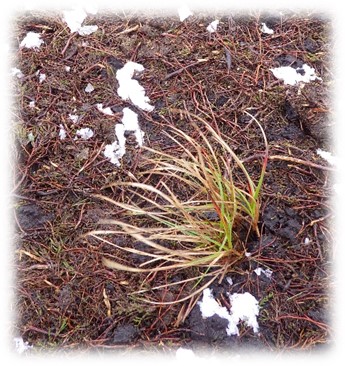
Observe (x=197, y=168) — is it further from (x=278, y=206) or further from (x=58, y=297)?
(x=58, y=297)

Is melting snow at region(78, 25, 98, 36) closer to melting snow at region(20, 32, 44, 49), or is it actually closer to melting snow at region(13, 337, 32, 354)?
melting snow at region(20, 32, 44, 49)

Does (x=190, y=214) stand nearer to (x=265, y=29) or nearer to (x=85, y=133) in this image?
(x=85, y=133)

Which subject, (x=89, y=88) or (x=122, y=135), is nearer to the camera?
(x=122, y=135)

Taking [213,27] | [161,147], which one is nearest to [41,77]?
[161,147]

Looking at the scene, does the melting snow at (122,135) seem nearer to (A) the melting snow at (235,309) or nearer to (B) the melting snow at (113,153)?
(B) the melting snow at (113,153)

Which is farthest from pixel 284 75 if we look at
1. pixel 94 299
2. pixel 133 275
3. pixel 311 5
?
pixel 94 299

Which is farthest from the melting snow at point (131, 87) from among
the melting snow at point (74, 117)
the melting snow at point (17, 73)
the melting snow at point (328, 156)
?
the melting snow at point (328, 156)
